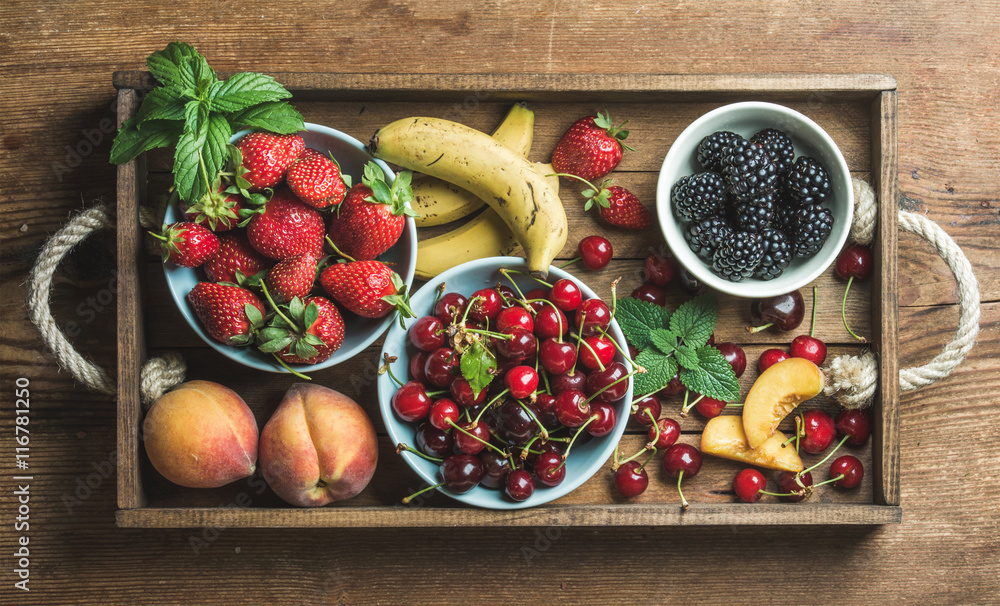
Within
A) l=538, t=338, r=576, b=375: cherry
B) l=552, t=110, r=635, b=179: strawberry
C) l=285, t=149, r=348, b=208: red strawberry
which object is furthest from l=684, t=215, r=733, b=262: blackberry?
l=285, t=149, r=348, b=208: red strawberry

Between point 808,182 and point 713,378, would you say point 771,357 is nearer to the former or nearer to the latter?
point 713,378

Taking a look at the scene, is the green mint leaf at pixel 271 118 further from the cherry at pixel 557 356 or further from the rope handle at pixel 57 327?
the cherry at pixel 557 356

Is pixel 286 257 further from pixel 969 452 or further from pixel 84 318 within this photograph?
pixel 969 452

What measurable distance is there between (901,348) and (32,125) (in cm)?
194

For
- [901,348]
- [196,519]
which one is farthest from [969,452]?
[196,519]

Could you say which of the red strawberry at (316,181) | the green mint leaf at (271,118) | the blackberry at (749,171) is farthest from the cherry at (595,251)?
the green mint leaf at (271,118)

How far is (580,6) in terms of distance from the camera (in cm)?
142

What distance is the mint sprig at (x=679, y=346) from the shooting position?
129 cm

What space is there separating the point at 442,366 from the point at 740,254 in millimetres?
592

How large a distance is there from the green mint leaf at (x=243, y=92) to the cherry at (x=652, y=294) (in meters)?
0.78

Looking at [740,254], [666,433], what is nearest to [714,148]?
[740,254]

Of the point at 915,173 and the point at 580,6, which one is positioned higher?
the point at 580,6

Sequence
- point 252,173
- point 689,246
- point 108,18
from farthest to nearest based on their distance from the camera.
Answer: point 108,18
point 689,246
point 252,173

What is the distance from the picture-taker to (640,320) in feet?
4.32
